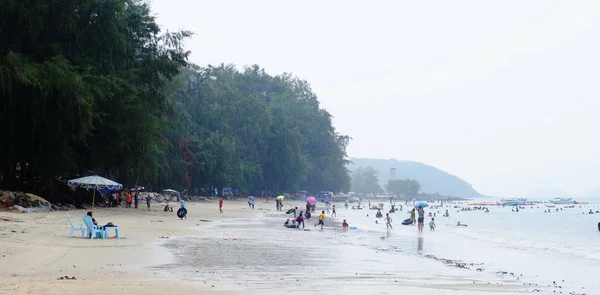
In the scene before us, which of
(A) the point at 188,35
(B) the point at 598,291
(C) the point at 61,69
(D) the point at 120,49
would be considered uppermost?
(A) the point at 188,35

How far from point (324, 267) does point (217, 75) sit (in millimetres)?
81603

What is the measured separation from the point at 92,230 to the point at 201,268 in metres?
7.23

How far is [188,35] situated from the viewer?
44.4 meters

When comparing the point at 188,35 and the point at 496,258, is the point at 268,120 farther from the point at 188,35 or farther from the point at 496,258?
the point at 496,258

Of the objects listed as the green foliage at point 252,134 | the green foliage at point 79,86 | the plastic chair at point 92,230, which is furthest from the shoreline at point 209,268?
the green foliage at point 252,134

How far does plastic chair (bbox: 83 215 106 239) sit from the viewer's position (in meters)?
19.5

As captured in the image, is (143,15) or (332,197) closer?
(143,15)

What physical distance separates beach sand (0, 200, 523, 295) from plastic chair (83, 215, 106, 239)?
46cm

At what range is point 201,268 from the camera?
13.9 m

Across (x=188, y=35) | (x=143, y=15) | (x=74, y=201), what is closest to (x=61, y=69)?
(x=74, y=201)

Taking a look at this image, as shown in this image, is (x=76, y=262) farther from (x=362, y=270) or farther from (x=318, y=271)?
(x=362, y=270)

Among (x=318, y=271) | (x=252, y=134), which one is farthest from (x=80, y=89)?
(x=252, y=134)

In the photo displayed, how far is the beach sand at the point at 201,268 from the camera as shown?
10898mm

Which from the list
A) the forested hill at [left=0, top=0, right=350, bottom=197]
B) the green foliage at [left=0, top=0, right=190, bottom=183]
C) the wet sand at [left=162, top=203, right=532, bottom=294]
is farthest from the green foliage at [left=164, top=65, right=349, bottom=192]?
the wet sand at [left=162, top=203, right=532, bottom=294]
